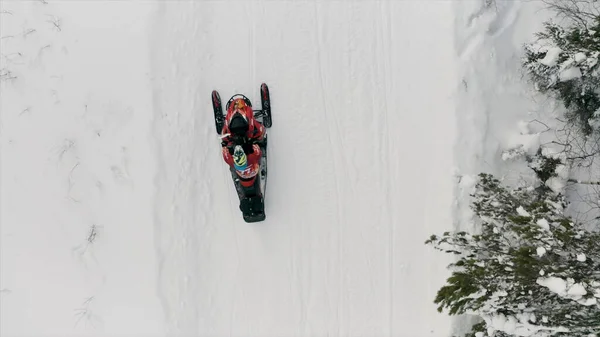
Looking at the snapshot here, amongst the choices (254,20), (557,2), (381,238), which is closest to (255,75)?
(254,20)

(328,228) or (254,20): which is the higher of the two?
(254,20)

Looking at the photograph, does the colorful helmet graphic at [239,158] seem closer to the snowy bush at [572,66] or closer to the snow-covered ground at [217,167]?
the snow-covered ground at [217,167]

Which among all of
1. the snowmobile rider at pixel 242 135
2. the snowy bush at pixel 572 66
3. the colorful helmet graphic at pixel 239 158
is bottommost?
the colorful helmet graphic at pixel 239 158

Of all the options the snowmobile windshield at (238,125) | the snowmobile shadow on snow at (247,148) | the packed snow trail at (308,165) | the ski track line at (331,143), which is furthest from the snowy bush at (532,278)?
the snowmobile windshield at (238,125)

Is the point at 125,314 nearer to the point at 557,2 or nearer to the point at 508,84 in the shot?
the point at 508,84

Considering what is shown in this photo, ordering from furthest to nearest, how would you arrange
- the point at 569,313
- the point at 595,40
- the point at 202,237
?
the point at 202,237, the point at 595,40, the point at 569,313

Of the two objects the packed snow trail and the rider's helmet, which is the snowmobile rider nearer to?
the rider's helmet

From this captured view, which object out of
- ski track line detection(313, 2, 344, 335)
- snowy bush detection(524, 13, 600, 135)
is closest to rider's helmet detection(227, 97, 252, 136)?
ski track line detection(313, 2, 344, 335)
